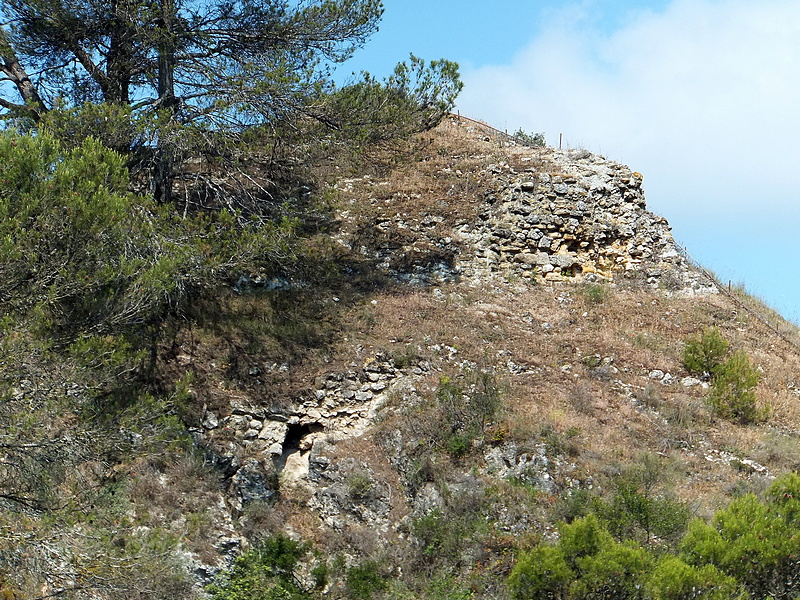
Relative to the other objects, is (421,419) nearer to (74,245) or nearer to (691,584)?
(691,584)

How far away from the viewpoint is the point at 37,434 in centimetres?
809

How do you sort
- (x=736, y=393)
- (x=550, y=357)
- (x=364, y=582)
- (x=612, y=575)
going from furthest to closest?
(x=550, y=357) < (x=736, y=393) < (x=364, y=582) < (x=612, y=575)

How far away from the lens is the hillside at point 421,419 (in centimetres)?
949

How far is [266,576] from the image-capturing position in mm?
10125

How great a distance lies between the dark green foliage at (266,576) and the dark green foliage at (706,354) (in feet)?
24.4

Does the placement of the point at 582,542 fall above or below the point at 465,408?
below

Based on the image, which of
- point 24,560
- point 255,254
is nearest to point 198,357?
point 255,254

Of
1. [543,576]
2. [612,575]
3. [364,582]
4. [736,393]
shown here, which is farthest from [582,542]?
[736,393]

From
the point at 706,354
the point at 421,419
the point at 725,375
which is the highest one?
the point at 706,354

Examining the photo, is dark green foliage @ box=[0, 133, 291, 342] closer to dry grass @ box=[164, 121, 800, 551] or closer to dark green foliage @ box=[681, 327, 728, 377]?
dry grass @ box=[164, 121, 800, 551]

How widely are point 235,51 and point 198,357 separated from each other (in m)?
5.74

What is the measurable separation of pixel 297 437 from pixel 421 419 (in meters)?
2.06

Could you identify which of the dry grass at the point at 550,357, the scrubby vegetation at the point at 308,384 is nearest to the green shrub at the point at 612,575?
the scrubby vegetation at the point at 308,384

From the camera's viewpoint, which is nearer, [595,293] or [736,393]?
[736,393]
